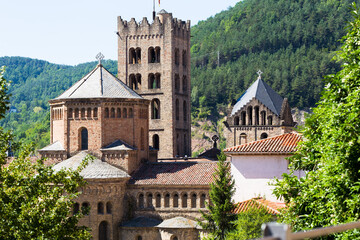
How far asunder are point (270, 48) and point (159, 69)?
89.9 m

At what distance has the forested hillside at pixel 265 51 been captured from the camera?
138 metres

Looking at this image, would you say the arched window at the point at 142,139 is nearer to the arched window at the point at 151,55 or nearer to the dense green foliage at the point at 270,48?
the arched window at the point at 151,55

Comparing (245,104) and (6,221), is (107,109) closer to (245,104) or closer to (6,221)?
(245,104)

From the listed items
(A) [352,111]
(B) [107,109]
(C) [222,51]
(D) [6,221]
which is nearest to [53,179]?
(D) [6,221]

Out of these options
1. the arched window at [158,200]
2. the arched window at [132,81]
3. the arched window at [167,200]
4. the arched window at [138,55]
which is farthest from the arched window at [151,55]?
the arched window at [167,200]

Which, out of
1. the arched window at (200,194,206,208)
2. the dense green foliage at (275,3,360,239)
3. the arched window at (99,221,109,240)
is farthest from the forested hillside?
the dense green foliage at (275,3,360,239)

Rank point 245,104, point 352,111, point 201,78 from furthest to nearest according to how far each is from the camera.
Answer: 1. point 201,78
2. point 245,104
3. point 352,111

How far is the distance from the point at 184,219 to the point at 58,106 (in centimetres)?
1450

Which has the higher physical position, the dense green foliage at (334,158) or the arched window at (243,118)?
the arched window at (243,118)

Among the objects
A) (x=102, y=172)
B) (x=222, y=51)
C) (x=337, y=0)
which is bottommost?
(x=102, y=172)

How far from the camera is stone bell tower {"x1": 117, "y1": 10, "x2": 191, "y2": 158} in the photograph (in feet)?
241

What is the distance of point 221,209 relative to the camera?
47094mm

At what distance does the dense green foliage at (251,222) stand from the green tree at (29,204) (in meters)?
14.2

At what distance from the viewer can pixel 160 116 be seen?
73.6m
